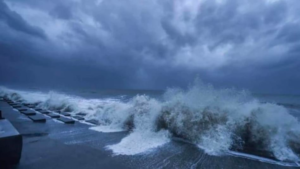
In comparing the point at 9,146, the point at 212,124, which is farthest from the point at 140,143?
the point at 9,146

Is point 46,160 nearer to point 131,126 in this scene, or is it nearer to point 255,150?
point 131,126

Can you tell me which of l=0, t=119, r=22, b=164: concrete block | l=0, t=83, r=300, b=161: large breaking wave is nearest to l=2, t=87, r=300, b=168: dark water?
l=0, t=83, r=300, b=161: large breaking wave

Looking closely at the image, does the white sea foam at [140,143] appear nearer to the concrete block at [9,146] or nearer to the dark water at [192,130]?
the dark water at [192,130]

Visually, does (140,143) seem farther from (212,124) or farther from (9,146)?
(9,146)

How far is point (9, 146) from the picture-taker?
291 centimetres

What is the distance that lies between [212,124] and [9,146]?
5.64m

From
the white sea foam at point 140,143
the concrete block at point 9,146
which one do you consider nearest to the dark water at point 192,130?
the white sea foam at point 140,143

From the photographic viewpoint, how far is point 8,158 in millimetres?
2967

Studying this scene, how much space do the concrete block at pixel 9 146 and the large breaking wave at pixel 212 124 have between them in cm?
213

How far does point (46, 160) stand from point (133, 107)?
450 centimetres

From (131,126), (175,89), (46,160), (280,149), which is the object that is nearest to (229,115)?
(280,149)

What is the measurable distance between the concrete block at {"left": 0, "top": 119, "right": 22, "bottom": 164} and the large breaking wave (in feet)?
6.97

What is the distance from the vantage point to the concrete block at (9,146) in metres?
2.83

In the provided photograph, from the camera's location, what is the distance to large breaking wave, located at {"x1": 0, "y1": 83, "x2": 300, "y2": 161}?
180 inches
